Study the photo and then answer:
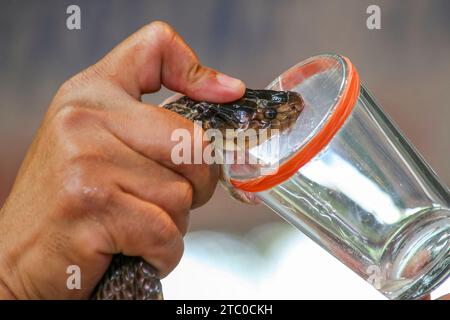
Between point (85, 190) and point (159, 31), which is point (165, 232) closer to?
point (85, 190)

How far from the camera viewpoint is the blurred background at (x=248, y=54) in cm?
213

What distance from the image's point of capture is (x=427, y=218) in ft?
2.88

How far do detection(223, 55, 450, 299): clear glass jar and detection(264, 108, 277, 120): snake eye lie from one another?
48mm

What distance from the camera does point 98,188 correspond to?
791mm

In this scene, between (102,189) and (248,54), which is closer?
(102,189)

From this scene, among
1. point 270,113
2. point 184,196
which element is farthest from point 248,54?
point 184,196

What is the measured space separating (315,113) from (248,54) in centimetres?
138

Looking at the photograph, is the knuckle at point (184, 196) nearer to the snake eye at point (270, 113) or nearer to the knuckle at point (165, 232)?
the knuckle at point (165, 232)

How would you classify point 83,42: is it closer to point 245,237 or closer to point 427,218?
point 245,237

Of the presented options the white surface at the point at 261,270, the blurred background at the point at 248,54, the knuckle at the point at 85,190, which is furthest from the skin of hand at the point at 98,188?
the blurred background at the point at 248,54
